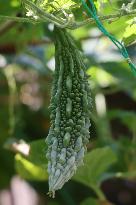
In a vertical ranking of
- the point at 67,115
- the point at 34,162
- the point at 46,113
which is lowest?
the point at 67,115

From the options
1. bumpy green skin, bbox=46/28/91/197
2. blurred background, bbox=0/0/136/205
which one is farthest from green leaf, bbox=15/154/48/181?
bumpy green skin, bbox=46/28/91/197

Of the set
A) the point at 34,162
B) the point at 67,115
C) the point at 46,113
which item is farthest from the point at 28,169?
the point at 46,113

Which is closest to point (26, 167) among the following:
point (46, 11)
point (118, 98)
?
point (46, 11)

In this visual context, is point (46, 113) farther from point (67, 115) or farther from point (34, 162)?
point (67, 115)

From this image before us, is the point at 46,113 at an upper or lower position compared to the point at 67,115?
upper

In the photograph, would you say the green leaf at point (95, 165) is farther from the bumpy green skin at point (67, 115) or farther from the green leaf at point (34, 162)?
the bumpy green skin at point (67, 115)

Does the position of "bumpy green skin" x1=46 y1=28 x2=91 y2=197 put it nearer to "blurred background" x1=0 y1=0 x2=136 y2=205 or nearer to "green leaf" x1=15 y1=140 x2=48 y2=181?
"blurred background" x1=0 y1=0 x2=136 y2=205

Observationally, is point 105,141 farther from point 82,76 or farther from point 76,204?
point 82,76

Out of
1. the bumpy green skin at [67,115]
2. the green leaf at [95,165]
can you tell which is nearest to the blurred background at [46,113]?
the green leaf at [95,165]
